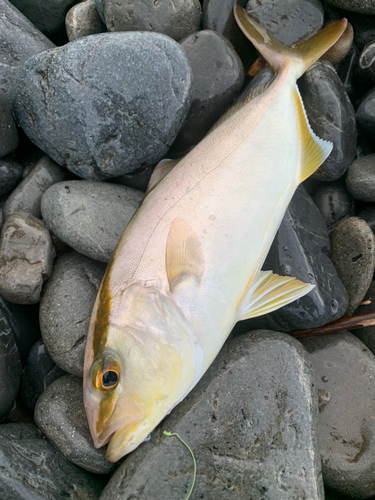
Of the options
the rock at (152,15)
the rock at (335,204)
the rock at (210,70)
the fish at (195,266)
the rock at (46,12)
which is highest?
the rock at (46,12)

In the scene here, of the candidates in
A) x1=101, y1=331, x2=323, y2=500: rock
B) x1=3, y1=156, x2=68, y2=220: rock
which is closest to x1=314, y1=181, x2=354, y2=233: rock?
x1=101, y1=331, x2=323, y2=500: rock

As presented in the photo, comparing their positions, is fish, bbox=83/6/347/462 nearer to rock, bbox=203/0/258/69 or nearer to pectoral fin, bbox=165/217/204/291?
pectoral fin, bbox=165/217/204/291

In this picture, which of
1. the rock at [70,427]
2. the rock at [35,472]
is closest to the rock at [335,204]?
the rock at [70,427]

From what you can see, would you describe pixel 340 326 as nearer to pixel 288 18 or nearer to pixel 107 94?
pixel 107 94

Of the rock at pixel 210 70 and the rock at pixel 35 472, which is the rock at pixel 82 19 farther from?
Result: the rock at pixel 35 472

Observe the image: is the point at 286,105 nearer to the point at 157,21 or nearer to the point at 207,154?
the point at 207,154

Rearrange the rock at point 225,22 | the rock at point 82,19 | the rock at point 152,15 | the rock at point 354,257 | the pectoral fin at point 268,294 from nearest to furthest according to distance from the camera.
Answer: the pectoral fin at point 268,294 → the rock at point 354,257 → the rock at point 152,15 → the rock at point 225,22 → the rock at point 82,19
